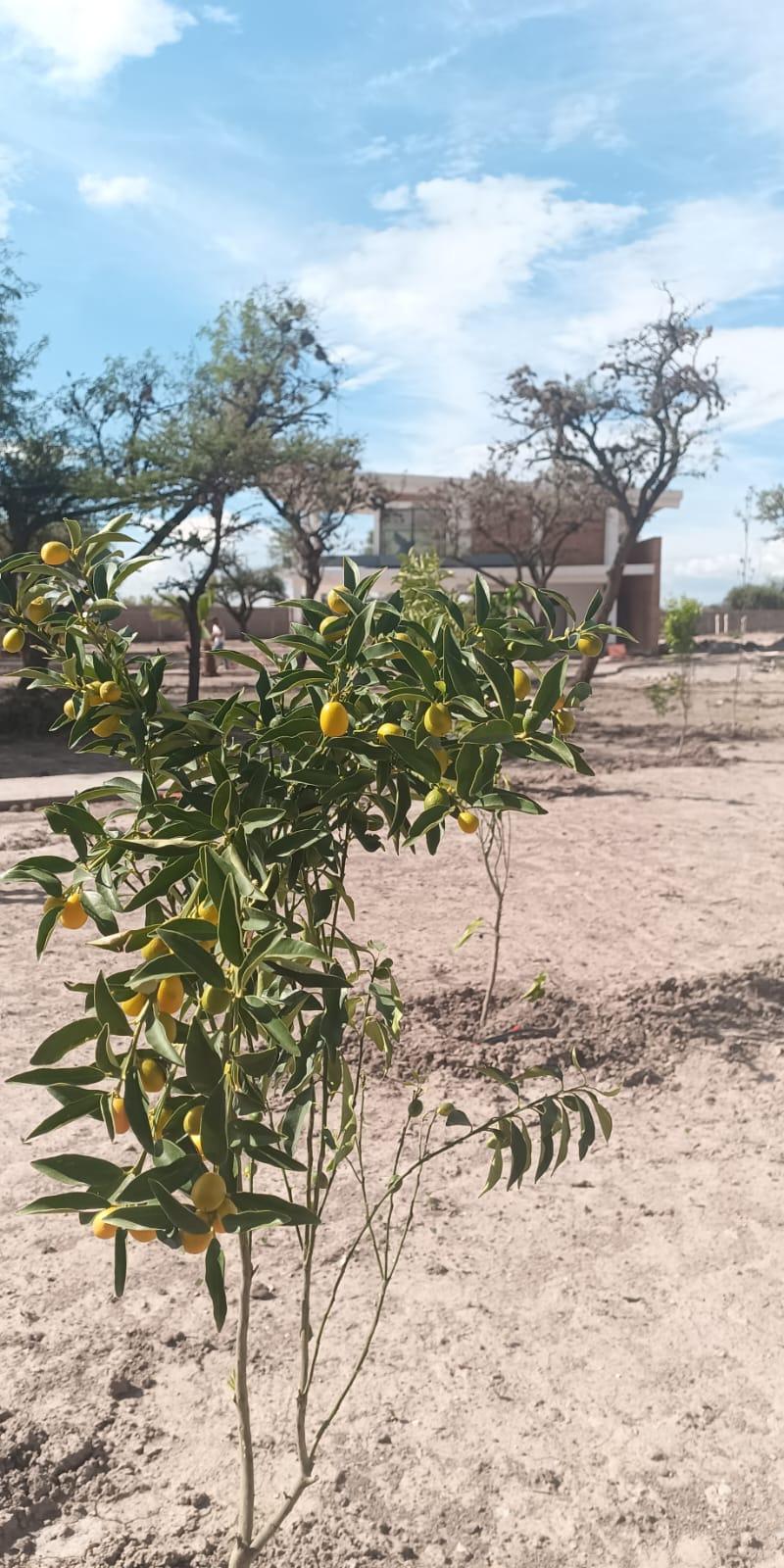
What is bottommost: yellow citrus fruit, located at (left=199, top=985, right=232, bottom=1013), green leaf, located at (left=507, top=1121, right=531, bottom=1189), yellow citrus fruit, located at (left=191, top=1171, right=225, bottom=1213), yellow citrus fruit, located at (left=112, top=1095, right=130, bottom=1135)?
green leaf, located at (left=507, top=1121, right=531, bottom=1189)

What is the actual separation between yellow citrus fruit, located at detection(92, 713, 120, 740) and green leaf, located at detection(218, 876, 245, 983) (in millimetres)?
426

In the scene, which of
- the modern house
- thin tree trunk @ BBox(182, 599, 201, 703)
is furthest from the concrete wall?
thin tree trunk @ BBox(182, 599, 201, 703)

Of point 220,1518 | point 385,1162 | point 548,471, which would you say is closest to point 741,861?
point 385,1162

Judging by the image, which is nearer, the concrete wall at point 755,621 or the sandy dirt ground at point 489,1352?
the sandy dirt ground at point 489,1352

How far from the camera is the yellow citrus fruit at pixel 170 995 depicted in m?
1.07

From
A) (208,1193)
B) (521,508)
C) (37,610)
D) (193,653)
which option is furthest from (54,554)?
(521,508)

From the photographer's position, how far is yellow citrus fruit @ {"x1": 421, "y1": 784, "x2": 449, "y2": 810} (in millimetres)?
1274

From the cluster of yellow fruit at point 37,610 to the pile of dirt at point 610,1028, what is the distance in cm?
278

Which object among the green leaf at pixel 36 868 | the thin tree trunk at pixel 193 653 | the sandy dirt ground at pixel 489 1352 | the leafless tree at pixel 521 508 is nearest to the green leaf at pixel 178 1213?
the green leaf at pixel 36 868

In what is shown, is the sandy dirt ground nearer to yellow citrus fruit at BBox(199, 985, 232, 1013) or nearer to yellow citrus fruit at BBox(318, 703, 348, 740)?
yellow citrus fruit at BBox(199, 985, 232, 1013)

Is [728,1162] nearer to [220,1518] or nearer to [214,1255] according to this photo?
[220,1518]

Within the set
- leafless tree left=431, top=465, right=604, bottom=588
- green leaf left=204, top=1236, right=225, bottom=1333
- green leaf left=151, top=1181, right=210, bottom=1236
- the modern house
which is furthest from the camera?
the modern house

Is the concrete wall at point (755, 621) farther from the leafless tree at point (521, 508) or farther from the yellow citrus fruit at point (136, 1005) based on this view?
the yellow citrus fruit at point (136, 1005)

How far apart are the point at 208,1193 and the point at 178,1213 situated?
0.05 m
